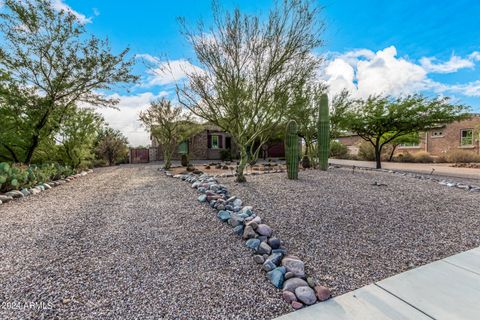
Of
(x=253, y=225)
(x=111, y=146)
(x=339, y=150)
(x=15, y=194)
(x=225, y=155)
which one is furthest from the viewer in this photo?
(x=339, y=150)

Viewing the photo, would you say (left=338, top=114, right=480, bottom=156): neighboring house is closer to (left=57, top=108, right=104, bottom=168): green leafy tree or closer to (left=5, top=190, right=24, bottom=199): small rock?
(left=57, top=108, right=104, bottom=168): green leafy tree

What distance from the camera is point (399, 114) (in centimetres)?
919

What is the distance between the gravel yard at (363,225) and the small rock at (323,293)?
5.9 inches

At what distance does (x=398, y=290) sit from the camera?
6.17ft

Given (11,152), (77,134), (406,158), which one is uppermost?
(77,134)

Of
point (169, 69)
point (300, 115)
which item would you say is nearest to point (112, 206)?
point (169, 69)

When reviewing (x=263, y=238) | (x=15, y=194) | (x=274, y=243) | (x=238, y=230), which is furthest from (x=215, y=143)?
(x=274, y=243)

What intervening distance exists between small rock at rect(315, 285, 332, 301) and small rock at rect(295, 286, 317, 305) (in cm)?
4

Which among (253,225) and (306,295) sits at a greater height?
(253,225)

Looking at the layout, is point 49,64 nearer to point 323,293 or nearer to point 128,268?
point 128,268

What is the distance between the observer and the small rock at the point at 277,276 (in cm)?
197

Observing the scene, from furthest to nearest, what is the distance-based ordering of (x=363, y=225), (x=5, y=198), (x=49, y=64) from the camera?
(x=49, y=64), (x=5, y=198), (x=363, y=225)

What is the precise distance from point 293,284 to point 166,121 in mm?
9427

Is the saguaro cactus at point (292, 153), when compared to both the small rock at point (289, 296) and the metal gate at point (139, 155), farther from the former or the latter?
the metal gate at point (139, 155)
